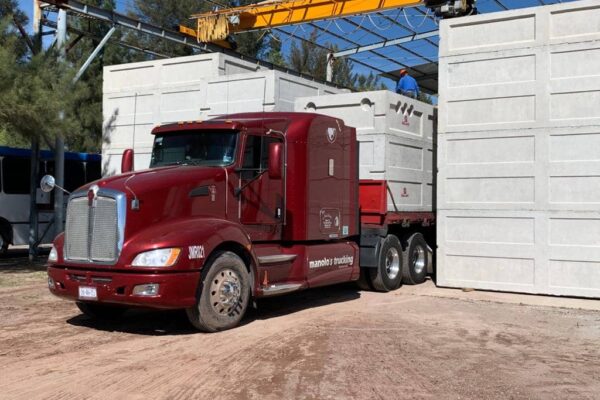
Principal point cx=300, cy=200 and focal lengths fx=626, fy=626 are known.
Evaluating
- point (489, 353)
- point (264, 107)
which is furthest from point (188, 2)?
point (489, 353)

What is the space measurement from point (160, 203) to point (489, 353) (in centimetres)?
410

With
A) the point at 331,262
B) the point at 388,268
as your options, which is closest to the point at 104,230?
the point at 331,262

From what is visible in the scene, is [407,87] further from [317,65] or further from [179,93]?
[317,65]

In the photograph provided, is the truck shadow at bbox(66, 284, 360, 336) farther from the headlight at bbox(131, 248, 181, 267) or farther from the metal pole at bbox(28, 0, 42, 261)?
the metal pole at bbox(28, 0, 42, 261)

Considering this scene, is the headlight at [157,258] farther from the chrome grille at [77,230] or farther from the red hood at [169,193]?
the chrome grille at [77,230]

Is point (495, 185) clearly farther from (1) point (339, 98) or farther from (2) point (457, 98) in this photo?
(1) point (339, 98)

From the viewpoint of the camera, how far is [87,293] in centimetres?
730

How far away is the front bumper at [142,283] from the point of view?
7.00 meters

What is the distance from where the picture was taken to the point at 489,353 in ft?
22.5

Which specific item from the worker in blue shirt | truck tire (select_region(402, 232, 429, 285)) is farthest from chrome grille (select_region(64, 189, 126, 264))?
the worker in blue shirt

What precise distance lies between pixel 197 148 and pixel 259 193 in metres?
1.04

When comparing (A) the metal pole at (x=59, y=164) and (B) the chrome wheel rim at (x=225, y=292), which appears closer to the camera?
(B) the chrome wheel rim at (x=225, y=292)

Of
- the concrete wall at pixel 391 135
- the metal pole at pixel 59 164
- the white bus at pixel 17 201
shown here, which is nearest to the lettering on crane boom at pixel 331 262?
the concrete wall at pixel 391 135

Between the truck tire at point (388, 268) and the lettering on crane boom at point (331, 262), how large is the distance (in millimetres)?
1117
